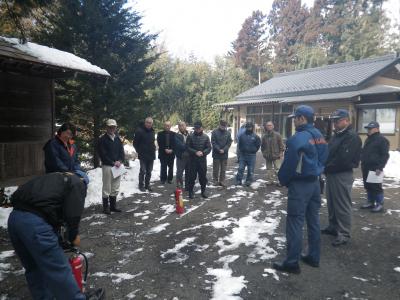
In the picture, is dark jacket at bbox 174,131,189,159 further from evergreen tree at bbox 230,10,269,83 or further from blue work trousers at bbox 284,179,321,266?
evergreen tree at bbox 230,10,269,83

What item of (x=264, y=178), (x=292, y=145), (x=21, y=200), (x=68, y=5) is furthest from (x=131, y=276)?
(x=68, y=5)

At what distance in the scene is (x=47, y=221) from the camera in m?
2.60

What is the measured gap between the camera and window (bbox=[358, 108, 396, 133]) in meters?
15.9

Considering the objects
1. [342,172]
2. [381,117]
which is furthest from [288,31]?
[342,172]

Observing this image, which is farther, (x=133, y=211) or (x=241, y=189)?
(x=241, y=189)

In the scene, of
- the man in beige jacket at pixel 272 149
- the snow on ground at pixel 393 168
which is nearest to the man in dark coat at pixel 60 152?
the man in beige jacket at pixel 272 149

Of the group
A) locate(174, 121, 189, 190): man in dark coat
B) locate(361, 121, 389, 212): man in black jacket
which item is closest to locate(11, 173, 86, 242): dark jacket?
locate(174, 121, 189, 190): man in dark coat

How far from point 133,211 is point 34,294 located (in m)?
3.80

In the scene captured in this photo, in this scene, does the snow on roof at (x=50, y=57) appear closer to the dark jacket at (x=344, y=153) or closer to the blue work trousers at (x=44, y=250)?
the blue work trousers at (x=44, y=250)

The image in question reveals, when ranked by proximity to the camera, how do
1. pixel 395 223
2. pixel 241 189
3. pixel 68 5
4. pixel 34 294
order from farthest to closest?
pixel 68 5
pixel 241 189
pixel 395 223
pixel 34 294

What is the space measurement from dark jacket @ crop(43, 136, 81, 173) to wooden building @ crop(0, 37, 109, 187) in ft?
8.02

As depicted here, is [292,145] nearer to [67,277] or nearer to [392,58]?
[67,277]

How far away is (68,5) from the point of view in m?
9.39

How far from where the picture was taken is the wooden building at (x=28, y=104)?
6508 mm
